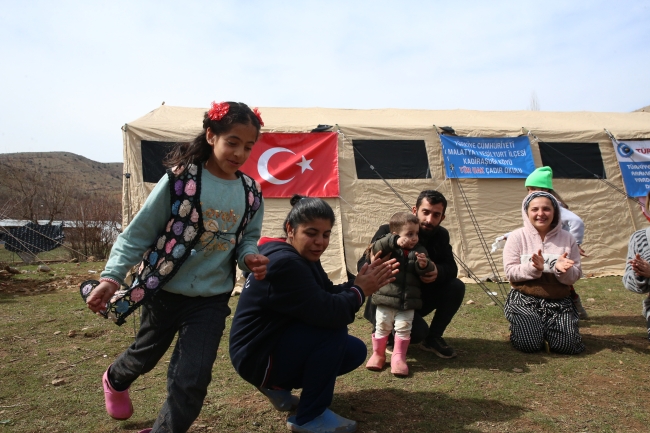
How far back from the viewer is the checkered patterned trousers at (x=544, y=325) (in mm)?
3682

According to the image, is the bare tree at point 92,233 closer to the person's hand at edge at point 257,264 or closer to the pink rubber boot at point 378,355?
the pink rubber boot at point 378,355

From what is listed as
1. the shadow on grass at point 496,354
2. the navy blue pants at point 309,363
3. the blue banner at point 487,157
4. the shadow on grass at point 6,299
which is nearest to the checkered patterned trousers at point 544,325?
the shadow on grass at point 496,354

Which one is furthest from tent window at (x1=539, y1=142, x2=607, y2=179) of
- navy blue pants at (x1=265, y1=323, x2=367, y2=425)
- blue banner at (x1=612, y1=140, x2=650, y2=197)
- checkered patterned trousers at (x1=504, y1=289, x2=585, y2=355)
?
→ navy blue pants at (x1=265, y1=323, x2=367, y2=425)

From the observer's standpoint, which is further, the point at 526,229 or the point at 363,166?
the point at 363,166

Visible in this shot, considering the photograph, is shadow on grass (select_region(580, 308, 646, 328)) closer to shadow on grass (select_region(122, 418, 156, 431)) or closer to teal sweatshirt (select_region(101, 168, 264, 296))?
teal sweatshirt (select_region(101, 168, 264, 296))

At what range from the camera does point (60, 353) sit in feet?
12.2

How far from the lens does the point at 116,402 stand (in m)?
2.37

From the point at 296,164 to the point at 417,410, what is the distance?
5.09m

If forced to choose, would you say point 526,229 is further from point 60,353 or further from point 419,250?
point 60,353

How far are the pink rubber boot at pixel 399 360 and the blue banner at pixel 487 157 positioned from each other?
4.84 m

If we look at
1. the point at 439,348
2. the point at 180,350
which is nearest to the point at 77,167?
the point at 439,348

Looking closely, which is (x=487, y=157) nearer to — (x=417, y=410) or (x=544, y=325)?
(x=544, y=325)

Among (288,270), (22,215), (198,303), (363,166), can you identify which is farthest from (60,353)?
(22,215)

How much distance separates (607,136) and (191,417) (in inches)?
333
